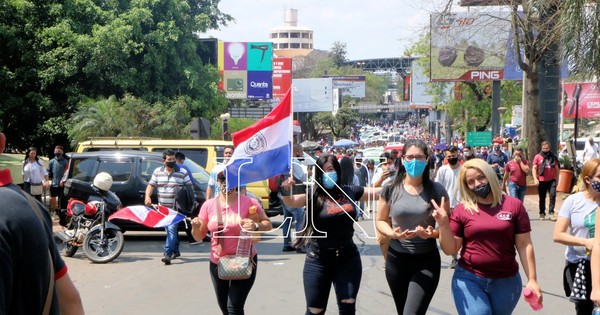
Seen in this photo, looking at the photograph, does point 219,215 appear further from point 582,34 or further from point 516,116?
point 516,116

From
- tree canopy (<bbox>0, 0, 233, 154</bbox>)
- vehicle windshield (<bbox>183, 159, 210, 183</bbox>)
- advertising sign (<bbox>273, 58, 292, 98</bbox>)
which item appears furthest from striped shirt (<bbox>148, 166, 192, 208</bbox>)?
advertising sign (<bbox>273, 58, 292, 98</bbox>)

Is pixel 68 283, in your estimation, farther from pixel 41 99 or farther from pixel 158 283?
pixel 41 99

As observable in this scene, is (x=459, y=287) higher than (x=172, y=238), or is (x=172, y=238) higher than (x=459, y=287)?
(x=459, y=287)

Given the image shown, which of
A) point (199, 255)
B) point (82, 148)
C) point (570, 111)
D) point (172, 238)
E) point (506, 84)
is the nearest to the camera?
point (172, 238)

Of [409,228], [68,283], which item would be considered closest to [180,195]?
[409,228]

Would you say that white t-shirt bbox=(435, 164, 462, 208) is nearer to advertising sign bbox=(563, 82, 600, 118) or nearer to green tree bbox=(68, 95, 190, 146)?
green tree bbox=(68, 95, 190, 146)

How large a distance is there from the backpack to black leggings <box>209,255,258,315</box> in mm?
6183

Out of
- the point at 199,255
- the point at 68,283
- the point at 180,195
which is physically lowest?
the point at 199,255

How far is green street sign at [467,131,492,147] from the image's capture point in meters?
41.3

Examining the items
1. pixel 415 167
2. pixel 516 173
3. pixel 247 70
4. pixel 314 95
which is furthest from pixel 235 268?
pixel 314 95

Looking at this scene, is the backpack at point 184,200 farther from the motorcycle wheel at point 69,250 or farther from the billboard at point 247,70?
the billboard at point 247,70

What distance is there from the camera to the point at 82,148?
17.7 metres

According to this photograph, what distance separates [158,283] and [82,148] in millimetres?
7430

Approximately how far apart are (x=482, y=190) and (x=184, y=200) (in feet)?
26.3
